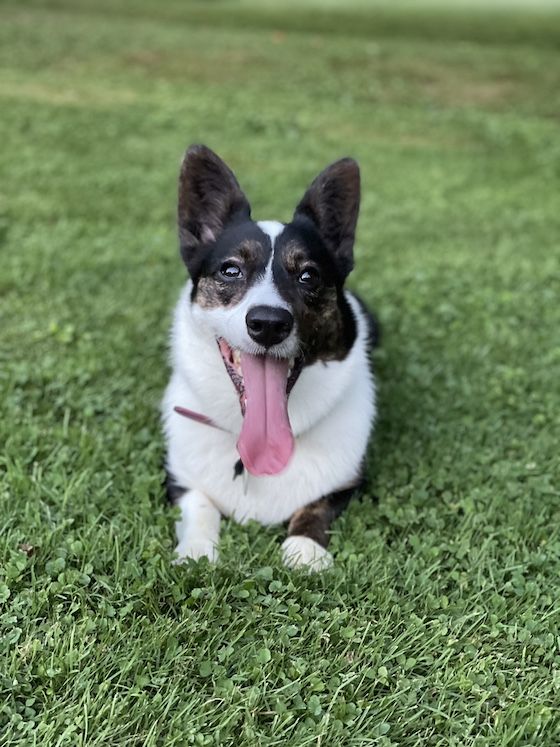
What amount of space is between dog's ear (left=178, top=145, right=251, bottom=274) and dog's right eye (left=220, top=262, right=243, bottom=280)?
270 mm

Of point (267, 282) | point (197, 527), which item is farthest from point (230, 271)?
point (197, 527)

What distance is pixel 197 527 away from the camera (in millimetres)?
3027

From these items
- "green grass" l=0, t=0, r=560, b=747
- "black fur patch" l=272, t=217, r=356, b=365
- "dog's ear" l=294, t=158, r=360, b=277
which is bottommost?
"green grass" l=0, t=0, r=560, b=747

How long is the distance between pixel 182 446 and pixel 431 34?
20974 millimetres

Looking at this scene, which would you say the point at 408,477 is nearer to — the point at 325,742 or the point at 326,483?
the point at 326,483

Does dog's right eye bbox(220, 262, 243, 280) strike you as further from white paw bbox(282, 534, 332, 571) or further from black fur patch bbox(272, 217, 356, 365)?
white paw bbox(282, 534, 332, 571)

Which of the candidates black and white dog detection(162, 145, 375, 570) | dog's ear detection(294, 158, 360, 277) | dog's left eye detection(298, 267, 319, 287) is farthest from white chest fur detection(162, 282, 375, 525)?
dog's ear detection(294, 158, 360, 277)

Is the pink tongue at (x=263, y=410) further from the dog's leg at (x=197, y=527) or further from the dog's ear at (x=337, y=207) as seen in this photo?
the dog's ear at (x=337, y=207)

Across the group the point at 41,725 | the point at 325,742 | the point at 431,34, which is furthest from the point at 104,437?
the point at 431,34

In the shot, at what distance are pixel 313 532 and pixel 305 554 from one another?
0.51ft

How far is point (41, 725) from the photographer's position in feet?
6.85

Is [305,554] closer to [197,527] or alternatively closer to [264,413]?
[197,527]

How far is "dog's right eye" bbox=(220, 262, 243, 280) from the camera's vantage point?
10.3ft

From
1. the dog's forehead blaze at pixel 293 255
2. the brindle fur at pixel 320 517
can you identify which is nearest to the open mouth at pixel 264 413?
the brindle fur at pixel 320 517
